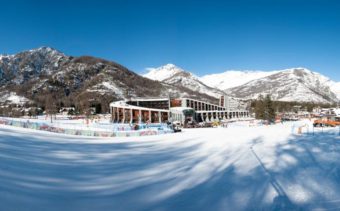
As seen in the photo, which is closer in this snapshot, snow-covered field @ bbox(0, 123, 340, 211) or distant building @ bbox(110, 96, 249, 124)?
snow-covered field @ bbox(0, 123, 340, 211)

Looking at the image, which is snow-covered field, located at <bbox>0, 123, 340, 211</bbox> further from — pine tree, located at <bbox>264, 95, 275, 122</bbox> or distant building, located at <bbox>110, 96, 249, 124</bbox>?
pine tree, located at <bbox>264, 95, 275, 122</bbox>

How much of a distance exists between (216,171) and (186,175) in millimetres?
1331

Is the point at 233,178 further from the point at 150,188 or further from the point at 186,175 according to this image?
the point at 150,188

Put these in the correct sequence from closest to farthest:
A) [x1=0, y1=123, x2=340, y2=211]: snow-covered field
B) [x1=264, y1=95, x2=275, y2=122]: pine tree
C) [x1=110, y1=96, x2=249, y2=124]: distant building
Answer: [x1=0, y1=123, x2=340, y2=211]: snow-covered field < [x1=264, y1=95, x2=275, y2=122]: pine tree < [x1=110, y1=96, x2=249, y2=124]: distant building

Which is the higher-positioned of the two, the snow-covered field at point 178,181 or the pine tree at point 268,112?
the pine tree at point 268,112

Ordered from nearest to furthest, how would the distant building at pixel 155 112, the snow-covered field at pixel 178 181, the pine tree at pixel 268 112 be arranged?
the snow-covered field at pixel 178 181 → the pine tree at pixel 268 112 → the distant building at pixel 155 112

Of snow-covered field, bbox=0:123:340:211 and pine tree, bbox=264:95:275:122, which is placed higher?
pine tree, bbox=264:95:275:122

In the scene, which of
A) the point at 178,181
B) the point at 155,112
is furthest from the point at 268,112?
the point at 178,181

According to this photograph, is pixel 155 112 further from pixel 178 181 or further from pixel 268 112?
pixel 178 181

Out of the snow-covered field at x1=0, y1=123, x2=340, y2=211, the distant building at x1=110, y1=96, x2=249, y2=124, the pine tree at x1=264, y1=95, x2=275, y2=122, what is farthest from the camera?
the distant building at x1=110, y1=96, x2=249, y2=124

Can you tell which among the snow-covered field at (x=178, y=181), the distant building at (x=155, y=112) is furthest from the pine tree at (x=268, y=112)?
the snow-covered field at (x=178, y=181)

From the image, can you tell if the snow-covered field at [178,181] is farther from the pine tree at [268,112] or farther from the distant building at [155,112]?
the pine tree at [268,112]

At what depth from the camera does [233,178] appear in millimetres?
9359

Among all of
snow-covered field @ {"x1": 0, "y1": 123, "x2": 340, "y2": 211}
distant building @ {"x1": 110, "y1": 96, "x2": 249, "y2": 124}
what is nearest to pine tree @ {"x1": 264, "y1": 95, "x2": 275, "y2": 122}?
distant building @ {"x1": 110, "y1": 96, "x2": 249, "y2": 124}
